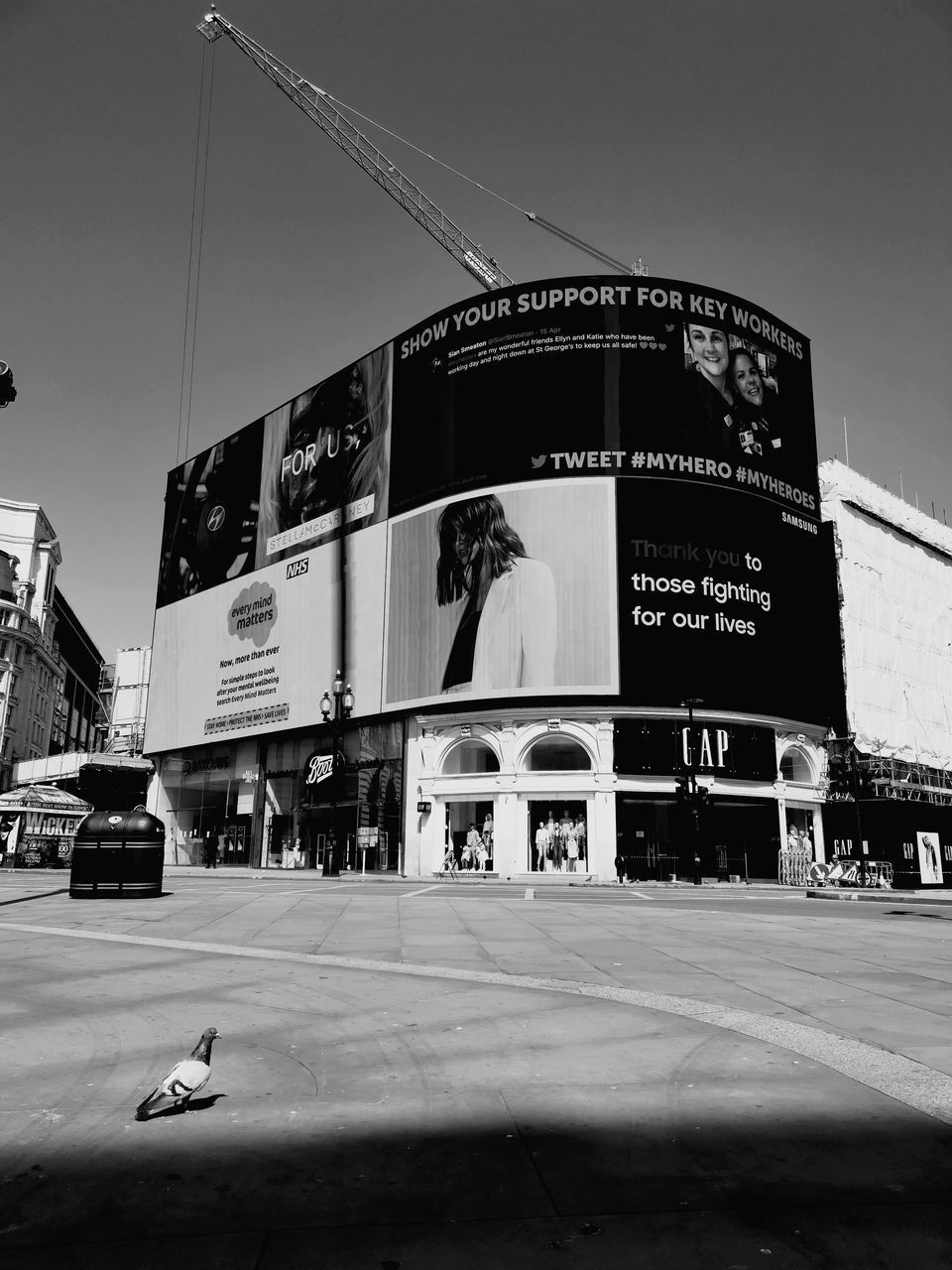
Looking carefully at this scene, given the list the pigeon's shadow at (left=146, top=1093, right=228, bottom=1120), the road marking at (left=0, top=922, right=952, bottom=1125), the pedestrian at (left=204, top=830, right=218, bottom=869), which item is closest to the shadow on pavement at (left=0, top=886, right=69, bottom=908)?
the road marking at (left=0, top=922, right=952, bottom=1125)

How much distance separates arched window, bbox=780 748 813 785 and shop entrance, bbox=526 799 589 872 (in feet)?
36.6

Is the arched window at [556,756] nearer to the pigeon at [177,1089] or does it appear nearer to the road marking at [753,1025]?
the road marking at [753,1025]

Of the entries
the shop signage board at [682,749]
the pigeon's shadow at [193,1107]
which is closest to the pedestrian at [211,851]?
the shop signage board at [682,749]

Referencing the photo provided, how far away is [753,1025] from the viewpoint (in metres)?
6.92

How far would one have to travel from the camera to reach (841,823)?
51.1 metres

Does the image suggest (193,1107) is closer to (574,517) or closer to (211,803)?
(574,517)

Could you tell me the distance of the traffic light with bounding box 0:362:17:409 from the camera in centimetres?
1112

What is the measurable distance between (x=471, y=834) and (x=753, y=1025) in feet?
134

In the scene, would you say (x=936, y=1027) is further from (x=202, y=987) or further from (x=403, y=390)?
(x=403, y=390)

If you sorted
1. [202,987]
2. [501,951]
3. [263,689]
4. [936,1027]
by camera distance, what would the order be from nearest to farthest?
[936,1027] < [202,987] < [501,951] < [263,689]

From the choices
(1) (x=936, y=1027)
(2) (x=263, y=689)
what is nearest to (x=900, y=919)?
(1) (x=936, y=1027)

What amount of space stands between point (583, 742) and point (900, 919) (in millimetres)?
28594

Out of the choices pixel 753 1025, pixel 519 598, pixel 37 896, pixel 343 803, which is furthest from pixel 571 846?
pixel 753 1025

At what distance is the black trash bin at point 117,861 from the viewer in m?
20.1
